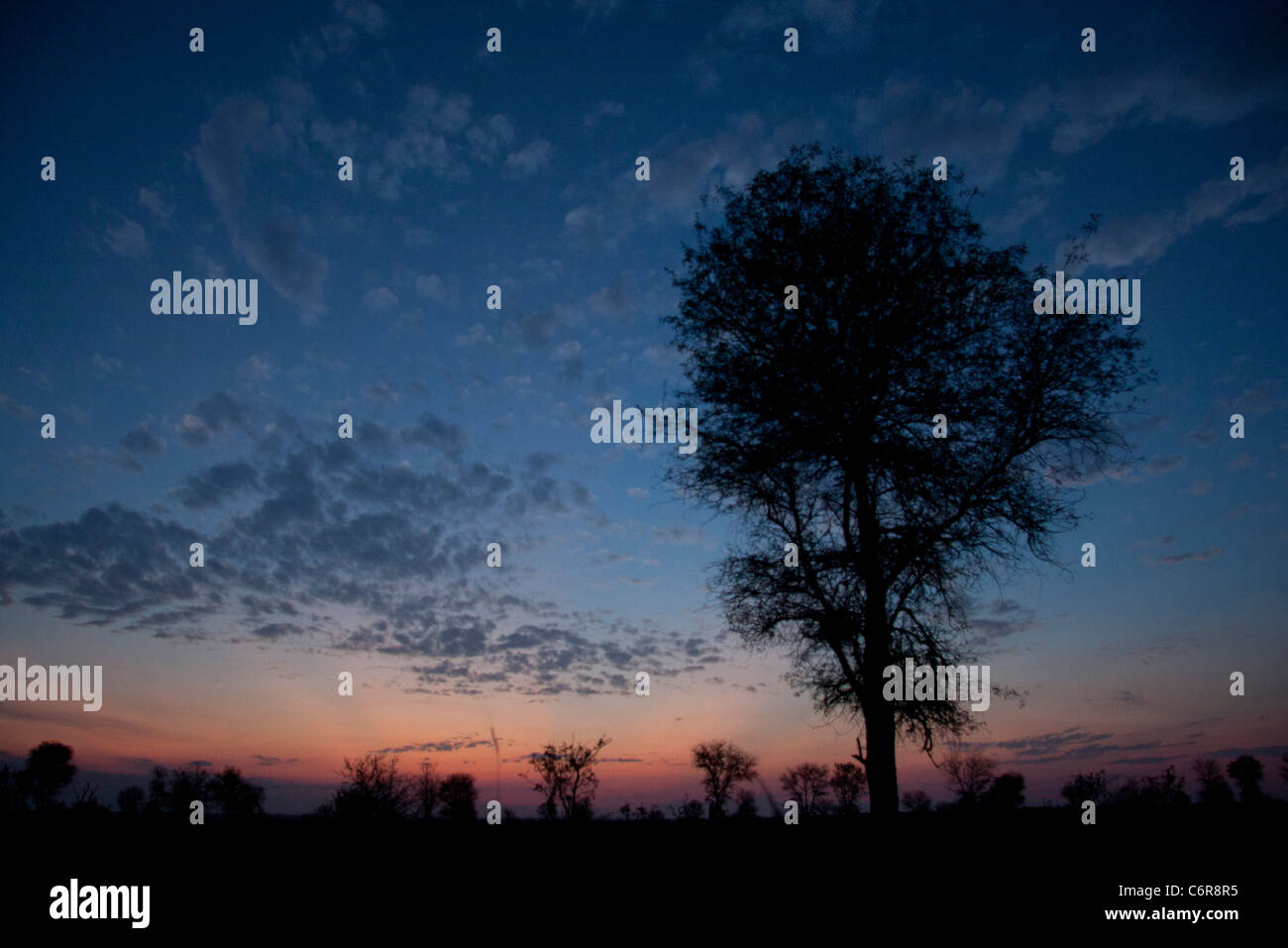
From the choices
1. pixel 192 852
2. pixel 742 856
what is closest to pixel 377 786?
pixel 192 852

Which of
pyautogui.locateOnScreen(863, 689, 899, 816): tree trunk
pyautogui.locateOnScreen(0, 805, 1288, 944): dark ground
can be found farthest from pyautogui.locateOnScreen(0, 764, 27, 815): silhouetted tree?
pyautogui.locateOnScreen(863, 689, 899, 816): tree trunk

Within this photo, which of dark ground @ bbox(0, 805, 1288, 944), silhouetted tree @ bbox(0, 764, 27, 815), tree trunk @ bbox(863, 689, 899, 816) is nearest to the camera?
dark ground @ bbox(0, 805, 1288, 944)

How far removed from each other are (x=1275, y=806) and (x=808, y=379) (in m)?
14.2

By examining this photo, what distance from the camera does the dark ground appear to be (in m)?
6.23

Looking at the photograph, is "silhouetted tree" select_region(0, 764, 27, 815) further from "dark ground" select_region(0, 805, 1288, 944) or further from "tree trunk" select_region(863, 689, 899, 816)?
"tree trunk" select_region(863, 689, 899, 816)

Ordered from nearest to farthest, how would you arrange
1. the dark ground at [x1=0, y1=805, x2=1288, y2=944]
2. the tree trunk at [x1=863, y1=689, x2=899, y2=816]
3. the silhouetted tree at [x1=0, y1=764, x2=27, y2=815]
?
the dark ground at [x1=0, y1=805, x2=1288, y2=944] < the silhouetted tree at [x1=0, y1=764, x2=27, y2=815] < the tree trunk at [x1=863, y1=689, x2=899, y2=816]

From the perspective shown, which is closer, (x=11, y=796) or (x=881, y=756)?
(x=11, y=796)
